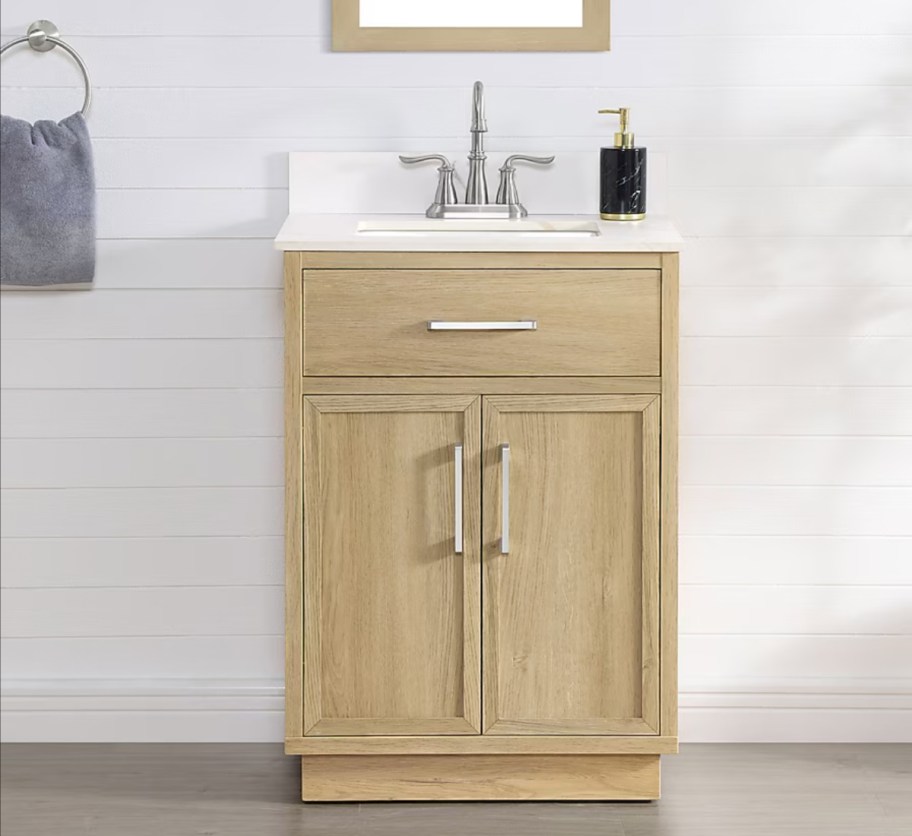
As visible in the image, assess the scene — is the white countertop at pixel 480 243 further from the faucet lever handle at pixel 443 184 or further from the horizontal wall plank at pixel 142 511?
the horizontal wall plank at pixel 142 511

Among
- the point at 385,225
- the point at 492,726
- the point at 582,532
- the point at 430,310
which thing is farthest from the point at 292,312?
the point at 492,726

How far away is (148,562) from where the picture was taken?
2545 millimetres

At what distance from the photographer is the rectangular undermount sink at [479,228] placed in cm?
233

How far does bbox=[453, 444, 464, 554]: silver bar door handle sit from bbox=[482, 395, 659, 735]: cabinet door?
0.14ft

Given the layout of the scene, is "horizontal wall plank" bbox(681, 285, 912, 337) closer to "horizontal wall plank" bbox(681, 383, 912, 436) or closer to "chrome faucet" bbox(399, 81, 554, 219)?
"horizontal wall plank" bbox(681, 383, 912, 436)

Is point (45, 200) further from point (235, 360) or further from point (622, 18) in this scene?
point (622, 18)

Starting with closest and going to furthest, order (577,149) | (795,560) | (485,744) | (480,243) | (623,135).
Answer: (480,243), (485,744), (623,135), (577,149), (795,560)

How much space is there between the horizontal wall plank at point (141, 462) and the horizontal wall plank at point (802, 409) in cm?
85

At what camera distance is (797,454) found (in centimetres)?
252

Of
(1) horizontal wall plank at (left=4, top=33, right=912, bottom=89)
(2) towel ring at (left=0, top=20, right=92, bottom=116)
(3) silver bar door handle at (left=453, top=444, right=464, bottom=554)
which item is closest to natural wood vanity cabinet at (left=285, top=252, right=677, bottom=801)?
(3) silver bar door handle at (left=453, top=444, right=464, bottom=554)

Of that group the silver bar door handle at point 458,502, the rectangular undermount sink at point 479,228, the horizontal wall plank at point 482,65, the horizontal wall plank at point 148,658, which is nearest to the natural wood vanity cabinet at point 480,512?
the silver bar door handle at point 458,502

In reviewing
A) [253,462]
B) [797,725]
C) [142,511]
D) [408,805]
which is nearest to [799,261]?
[797,725]

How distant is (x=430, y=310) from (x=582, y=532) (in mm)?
460

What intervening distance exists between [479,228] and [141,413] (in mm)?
769
